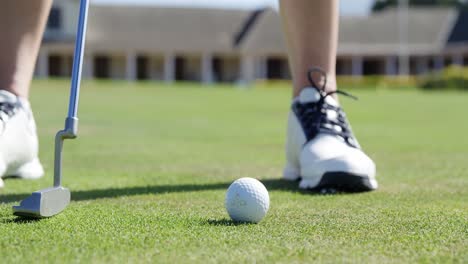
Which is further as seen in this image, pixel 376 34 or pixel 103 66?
pixel 376 34

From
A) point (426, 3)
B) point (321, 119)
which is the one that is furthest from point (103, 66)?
point (426, 3)

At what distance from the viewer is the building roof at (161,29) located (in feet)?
146

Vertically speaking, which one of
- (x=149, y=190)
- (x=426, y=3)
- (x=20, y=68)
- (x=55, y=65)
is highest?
(x=426, y=3)

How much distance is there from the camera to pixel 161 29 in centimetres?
4544

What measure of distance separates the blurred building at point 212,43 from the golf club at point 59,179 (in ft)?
137

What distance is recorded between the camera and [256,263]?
1776 millimetres

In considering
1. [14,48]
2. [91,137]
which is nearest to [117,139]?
[91,137]

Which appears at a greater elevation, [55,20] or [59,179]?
[55,20]

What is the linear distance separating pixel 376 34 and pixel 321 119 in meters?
44.7

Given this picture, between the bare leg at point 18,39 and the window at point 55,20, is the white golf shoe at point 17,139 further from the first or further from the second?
the window at point 55,20

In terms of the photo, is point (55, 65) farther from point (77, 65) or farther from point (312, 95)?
point (77, 65)

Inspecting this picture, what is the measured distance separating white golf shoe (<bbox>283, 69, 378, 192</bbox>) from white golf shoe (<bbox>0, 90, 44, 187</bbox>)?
1205 mm

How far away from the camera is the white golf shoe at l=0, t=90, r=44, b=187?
A: 10.5 feet

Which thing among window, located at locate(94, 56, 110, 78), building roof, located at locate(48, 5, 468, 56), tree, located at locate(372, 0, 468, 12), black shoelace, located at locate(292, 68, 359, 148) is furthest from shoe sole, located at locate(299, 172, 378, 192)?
tree, located at locate(372, 0, 468, 12)
